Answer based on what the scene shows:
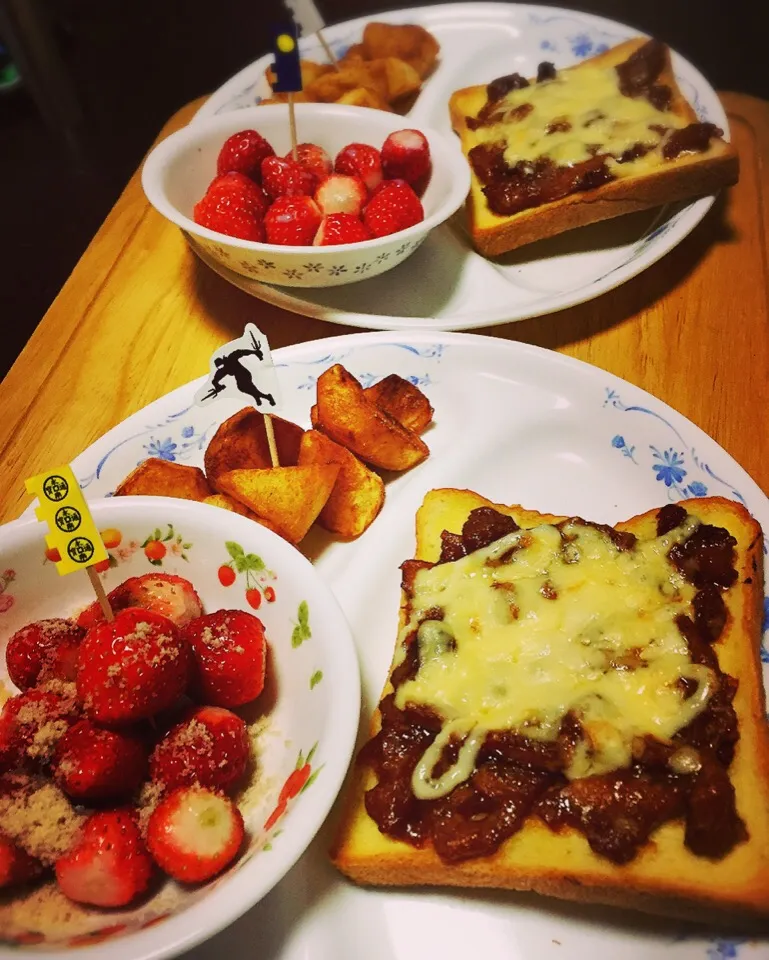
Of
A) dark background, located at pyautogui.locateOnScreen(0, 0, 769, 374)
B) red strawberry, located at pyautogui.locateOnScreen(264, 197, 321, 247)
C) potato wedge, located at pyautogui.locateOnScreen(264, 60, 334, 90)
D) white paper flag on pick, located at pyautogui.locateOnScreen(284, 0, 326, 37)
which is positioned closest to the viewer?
red strawberry, located at pyautogui.locateOnScreen(264, 197, 321, 247)

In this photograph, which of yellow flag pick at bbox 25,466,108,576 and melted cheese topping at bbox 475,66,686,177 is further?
melted cheese topping at bbox 475,66,686,177

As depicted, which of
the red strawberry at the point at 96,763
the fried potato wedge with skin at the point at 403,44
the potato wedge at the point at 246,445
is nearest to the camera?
the red strawberry at the point at 96,763

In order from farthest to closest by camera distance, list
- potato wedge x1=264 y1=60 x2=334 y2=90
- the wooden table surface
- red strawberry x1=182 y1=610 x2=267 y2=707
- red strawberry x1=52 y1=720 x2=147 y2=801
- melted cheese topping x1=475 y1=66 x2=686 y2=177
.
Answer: potato wedge x1=264 y1=60 x2=334 y2=90, melted cheese topping x1=475 y1=66 x2=686 y2=177, the wooden table surface, red strawberry x1=182 y1=610 x2=267 y2=707, red strawberry x1=52 y1=720 x2=147 y2=801

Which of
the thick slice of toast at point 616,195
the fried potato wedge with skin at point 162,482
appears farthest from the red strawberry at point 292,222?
the fried potato wedge with skin at point 162,482

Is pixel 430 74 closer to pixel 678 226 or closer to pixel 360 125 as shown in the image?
pixel 360 125

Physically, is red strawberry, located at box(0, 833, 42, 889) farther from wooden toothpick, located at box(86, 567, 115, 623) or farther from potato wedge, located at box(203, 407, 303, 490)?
potato wedge, located at box(203, 407, 303, 490)

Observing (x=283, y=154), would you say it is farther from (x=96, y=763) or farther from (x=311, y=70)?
(x=96, y=763)

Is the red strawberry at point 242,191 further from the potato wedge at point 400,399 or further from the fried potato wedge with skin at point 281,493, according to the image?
the fried potato wedge with skin at point 281,493

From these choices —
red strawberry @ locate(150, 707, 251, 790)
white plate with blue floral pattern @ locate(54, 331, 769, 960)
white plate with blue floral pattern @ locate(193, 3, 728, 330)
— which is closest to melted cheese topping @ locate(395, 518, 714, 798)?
white plate with blue floral pattern @ locate(54, 331, 769, 960)
